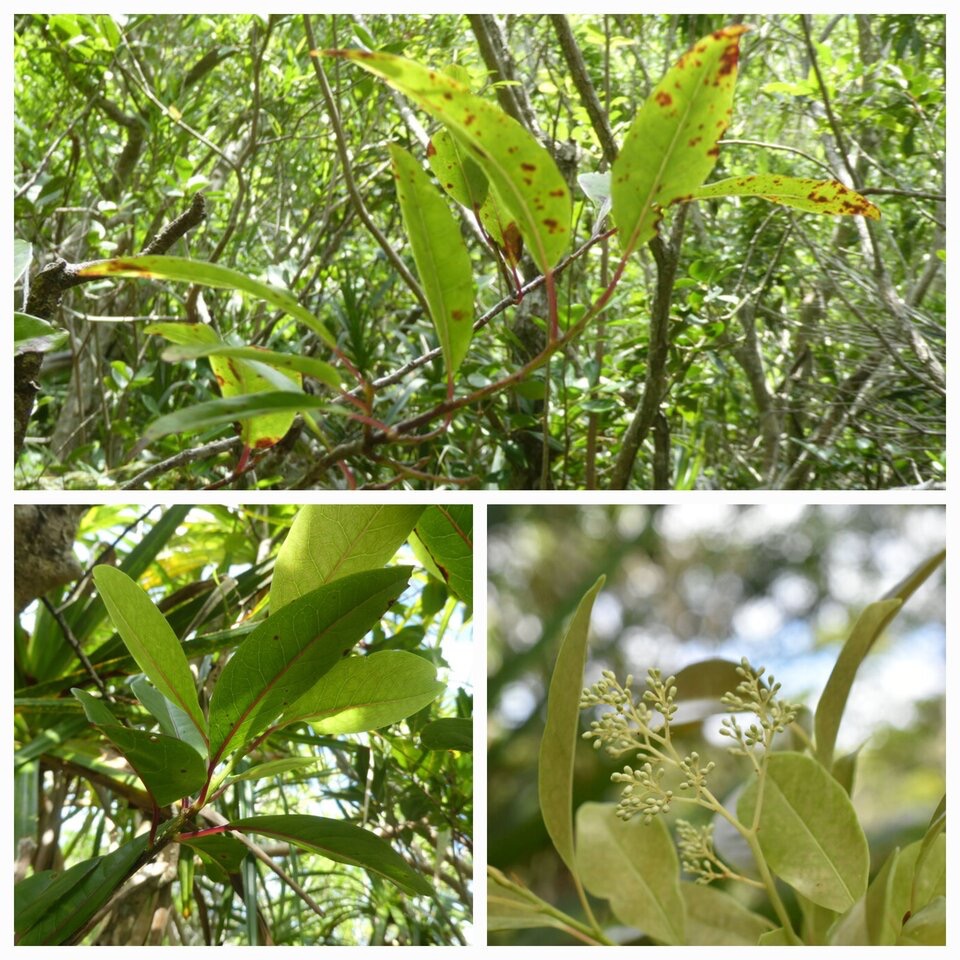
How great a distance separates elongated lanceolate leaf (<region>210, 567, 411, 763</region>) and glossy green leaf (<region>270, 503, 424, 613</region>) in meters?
0.06

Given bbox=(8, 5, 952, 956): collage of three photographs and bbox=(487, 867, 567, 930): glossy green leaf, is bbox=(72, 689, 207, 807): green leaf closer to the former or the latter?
bbox=(8, 5, 952, 956): collage of three photographs

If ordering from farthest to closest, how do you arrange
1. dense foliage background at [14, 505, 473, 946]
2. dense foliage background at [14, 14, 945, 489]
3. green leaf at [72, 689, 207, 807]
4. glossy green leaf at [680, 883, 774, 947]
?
dense foliage background at [14, 14, 945, 489], dense foliage background at [14, 505, 473, 946], glossy green leaf at [680, 883, 774, 947], green leaf at [72, 689, 207, 807]

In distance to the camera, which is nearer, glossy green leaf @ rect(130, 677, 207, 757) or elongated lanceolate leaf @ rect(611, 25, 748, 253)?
elongated lanceolate leaf @ rect(611, 25, 748, 253)

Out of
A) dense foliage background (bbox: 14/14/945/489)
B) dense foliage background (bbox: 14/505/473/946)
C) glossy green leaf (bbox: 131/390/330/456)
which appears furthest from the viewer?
dense foliage background (bbox: 14/14/945/489)

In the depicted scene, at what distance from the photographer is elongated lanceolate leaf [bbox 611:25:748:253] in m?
0.28

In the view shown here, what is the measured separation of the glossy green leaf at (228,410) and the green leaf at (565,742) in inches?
8.7

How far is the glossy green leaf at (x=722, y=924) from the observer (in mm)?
479

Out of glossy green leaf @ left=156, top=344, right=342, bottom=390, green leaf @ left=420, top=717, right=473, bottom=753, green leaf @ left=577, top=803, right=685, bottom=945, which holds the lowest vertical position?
green leaf @ left=577, top=803, right=685, bottom=945

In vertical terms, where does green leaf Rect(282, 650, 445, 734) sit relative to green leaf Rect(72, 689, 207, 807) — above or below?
above

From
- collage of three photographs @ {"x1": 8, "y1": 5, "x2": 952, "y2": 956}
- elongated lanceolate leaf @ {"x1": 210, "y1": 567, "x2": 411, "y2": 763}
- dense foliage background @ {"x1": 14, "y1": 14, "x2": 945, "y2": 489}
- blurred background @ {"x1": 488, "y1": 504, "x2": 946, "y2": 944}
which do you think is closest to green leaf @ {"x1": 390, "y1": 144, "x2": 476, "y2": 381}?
collage of three photographs @ {"x1": 8, "y1": 5, "x2": 952, "y2": 956}

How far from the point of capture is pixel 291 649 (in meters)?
0.40

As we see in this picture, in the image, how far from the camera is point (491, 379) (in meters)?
1.09
